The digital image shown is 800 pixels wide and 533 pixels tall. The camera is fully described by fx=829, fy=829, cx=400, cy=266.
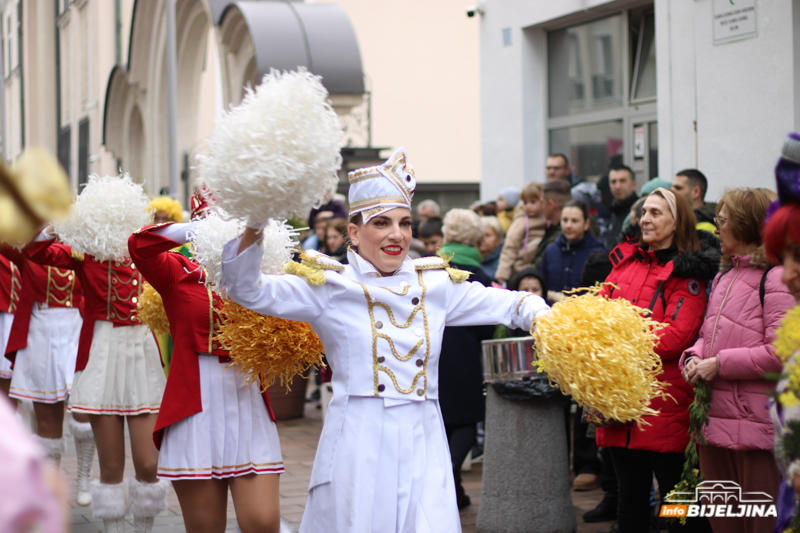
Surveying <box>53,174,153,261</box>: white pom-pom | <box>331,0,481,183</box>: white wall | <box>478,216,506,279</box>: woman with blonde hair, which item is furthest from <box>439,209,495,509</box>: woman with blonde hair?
<box>331,0,481,183</box>: white wall

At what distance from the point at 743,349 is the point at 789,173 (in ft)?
5.67

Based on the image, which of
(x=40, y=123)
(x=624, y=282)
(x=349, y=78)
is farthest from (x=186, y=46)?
(x=40, y=123)

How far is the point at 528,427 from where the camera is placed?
4.98 m

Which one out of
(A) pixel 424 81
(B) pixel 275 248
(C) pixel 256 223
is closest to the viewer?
(C) pixel 256 223

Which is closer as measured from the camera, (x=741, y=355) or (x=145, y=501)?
(x=741, y=355)

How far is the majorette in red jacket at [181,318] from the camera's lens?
11.6 ft

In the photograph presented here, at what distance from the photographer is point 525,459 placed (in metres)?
4.95

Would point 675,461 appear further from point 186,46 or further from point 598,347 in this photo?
point 186,46

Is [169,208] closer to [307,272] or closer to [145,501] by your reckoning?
[145,501]

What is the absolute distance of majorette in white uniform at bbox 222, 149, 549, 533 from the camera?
2.82 meters

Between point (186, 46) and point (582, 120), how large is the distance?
34.6ft

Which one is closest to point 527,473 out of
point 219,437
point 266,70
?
point 219,437

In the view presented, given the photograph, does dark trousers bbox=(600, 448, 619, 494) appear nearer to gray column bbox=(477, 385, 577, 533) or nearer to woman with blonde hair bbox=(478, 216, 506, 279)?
gray column bbox=(477, 385, 577, 533)

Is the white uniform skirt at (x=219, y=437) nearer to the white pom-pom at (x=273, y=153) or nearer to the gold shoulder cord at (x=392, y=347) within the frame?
the gold shoulder cord at (x=392, y=347)
